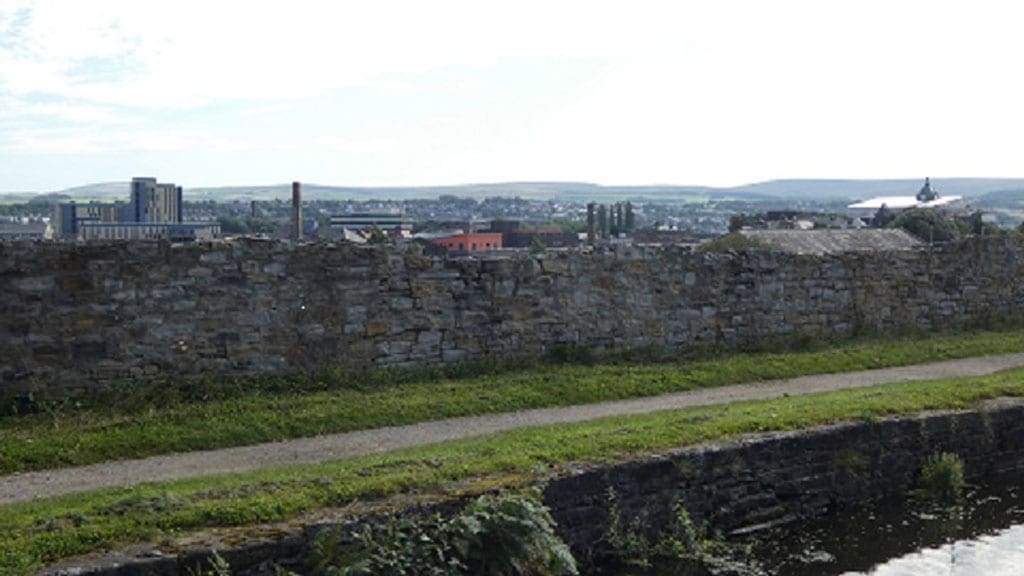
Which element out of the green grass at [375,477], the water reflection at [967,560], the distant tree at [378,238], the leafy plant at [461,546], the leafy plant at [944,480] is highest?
the distant tree at [378,238]

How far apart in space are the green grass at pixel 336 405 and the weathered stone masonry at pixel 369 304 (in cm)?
50

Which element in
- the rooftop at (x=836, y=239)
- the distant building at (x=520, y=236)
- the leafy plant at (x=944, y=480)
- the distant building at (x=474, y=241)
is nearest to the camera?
the leafy plant at (x=944, y=480)

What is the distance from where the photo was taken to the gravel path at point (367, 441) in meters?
10.1

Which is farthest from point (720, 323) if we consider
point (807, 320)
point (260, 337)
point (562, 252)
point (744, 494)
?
point (260, 337)

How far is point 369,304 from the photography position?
1413 cm

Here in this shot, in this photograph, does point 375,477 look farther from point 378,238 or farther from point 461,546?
point 378,238

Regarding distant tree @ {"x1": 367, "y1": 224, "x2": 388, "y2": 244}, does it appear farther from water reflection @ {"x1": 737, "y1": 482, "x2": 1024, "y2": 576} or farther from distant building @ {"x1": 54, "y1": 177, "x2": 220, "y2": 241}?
distant building @ {"x1": 54, "y1": 177, "x2": 220, "y2": 241}

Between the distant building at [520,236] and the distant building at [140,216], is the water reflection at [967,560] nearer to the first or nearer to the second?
the distant building at [140,216]

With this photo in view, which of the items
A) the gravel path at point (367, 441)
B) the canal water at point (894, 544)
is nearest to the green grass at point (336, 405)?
the gravel path at point (367, 441)

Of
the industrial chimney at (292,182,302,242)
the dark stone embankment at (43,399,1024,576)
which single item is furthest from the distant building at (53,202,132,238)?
the dark stone embankment at (43,399,1024,576)

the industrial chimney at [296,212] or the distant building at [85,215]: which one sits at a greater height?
the industrial chimney at [296,212]

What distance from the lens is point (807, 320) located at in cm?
1812

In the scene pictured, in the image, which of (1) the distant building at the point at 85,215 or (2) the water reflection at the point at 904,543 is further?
(1) the distant building at the point at 85,215

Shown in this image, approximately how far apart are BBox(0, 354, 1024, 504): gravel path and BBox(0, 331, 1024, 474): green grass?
0.66 ft
